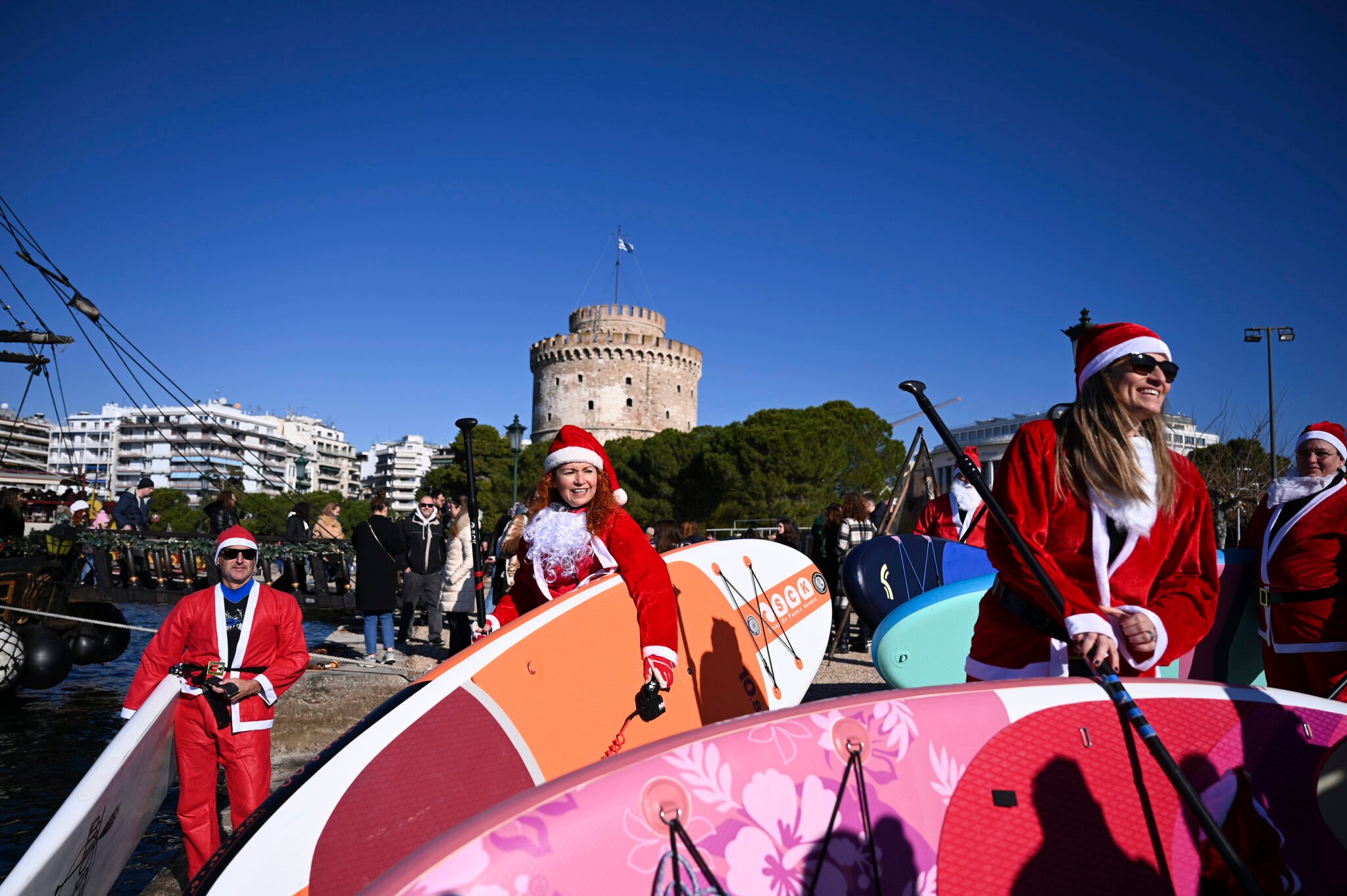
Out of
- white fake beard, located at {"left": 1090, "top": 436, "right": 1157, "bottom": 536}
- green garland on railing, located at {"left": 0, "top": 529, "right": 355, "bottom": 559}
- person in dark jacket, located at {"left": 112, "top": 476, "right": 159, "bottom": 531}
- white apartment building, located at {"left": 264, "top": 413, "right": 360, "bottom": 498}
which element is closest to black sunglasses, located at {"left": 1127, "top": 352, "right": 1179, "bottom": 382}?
white fake beard, located at {"left": 1090, "top": 436, "right": 1157, "bottom": 536}

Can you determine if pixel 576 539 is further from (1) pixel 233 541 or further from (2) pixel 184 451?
(2) pixel 184 451

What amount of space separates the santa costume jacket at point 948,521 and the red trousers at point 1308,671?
302 centimetres

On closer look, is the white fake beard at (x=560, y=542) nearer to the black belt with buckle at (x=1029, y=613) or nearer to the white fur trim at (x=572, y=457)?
the white fur trim at (x=572, y=457)

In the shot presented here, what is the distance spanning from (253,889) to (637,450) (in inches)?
1855

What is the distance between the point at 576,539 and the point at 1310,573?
3.28 m

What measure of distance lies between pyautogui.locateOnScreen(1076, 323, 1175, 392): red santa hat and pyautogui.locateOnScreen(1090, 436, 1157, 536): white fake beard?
26 cm

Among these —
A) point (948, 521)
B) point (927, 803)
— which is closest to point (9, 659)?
point (948, 521)

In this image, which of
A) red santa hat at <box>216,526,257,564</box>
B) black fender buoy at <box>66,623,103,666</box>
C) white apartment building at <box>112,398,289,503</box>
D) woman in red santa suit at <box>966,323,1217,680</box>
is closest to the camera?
woman in red santa suit at <box>966,323,1217,680</box>

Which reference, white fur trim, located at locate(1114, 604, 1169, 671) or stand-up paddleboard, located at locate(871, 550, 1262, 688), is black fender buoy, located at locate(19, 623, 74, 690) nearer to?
stand-up paddleboard, located at locate(871, 550, 1262, 688)

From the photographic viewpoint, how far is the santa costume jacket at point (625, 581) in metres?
3.17

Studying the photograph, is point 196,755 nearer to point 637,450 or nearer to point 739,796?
point 739,796

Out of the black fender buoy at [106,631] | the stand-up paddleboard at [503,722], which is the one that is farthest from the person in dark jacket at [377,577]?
the stand-up paddleboard at [503,722]

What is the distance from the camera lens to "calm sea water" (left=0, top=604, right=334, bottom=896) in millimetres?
4547

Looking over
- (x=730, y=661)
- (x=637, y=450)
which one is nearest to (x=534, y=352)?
(x=637, y=450)
